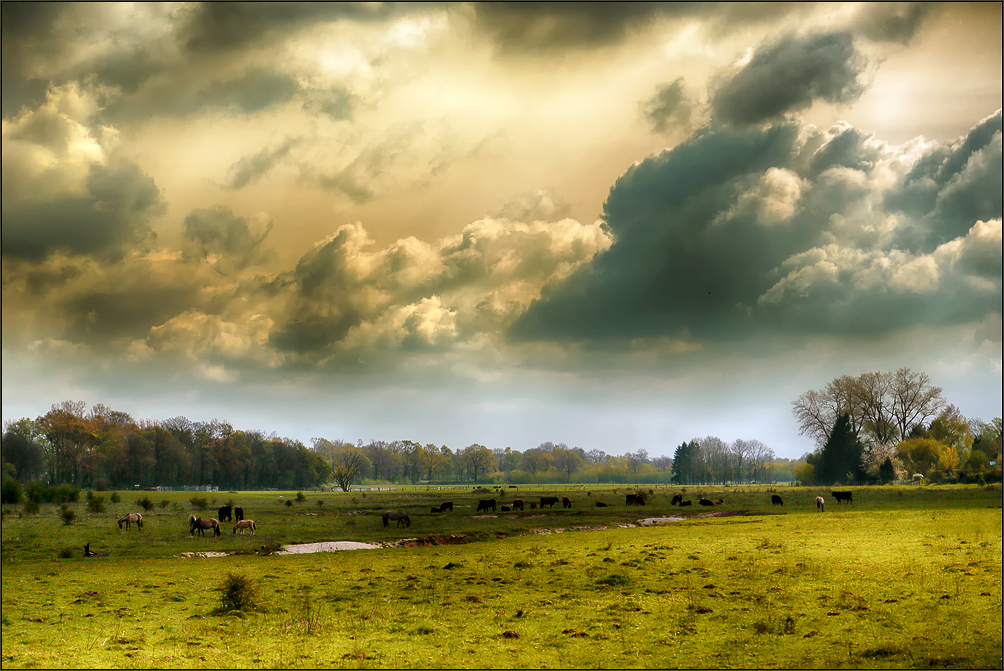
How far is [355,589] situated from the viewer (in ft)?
79.7

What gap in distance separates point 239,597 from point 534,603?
952 centimetres

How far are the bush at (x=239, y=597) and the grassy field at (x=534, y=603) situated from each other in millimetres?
378

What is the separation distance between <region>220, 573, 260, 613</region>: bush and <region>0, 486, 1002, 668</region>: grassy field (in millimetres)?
378

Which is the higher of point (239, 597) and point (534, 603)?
point (239, 597)

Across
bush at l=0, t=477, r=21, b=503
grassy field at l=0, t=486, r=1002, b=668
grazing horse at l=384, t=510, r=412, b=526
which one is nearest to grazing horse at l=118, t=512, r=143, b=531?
grassy field at l=0, t=486, r=1002, b=668

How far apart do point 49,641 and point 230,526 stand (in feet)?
112

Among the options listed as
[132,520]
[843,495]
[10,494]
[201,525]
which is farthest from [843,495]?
[10,494]

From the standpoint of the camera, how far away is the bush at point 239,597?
67.1 ft

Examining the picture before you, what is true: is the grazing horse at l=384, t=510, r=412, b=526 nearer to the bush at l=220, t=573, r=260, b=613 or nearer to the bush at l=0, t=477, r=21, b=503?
the bush at l=220, t=573, r=260, b=613

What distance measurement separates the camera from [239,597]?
20.6m

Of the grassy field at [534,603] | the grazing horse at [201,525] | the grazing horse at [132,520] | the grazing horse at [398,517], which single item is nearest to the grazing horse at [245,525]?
the grazing horse at [201,525]

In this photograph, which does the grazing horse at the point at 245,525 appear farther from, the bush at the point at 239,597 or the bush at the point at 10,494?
the bush at the point at 10,494

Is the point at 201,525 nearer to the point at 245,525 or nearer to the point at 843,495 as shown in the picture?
the point at 245,525

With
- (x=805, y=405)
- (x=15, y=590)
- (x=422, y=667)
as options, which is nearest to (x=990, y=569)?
(x=422, y=667)
